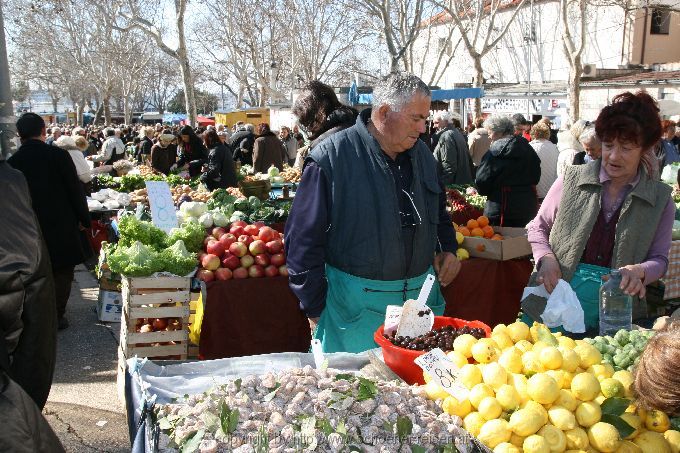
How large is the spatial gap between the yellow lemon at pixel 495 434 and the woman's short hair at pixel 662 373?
448 mm

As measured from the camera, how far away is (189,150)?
11.4 meters

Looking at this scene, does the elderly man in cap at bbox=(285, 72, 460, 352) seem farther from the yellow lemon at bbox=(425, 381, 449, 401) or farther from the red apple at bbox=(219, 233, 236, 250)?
the red apple at bbox=(219, 233, 236, 250)

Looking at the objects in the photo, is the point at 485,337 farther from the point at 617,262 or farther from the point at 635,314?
the point at 635,314

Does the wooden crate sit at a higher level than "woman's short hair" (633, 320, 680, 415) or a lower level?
lower

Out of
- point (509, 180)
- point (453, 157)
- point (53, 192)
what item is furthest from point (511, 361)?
point (453, 157)

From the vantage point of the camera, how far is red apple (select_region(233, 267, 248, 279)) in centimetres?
483

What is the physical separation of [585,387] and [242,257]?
3.24m

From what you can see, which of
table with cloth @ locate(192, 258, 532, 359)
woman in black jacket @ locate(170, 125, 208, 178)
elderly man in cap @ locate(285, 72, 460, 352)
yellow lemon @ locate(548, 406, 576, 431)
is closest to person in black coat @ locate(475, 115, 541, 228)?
table with cloth @ locate(192, 258, 532, 359)

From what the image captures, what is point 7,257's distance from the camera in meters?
1.97

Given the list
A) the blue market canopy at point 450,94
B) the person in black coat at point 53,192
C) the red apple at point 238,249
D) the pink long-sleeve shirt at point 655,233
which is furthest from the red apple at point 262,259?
the blue market canopy at point 450,94

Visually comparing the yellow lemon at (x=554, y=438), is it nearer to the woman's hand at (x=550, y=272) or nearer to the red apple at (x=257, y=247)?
the woman's hand at (x=550, y=272)

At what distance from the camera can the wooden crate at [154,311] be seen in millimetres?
4426

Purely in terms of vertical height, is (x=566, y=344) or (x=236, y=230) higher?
(x=566, y=344)

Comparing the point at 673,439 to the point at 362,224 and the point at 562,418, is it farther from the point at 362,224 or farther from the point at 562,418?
the point at 362,224
